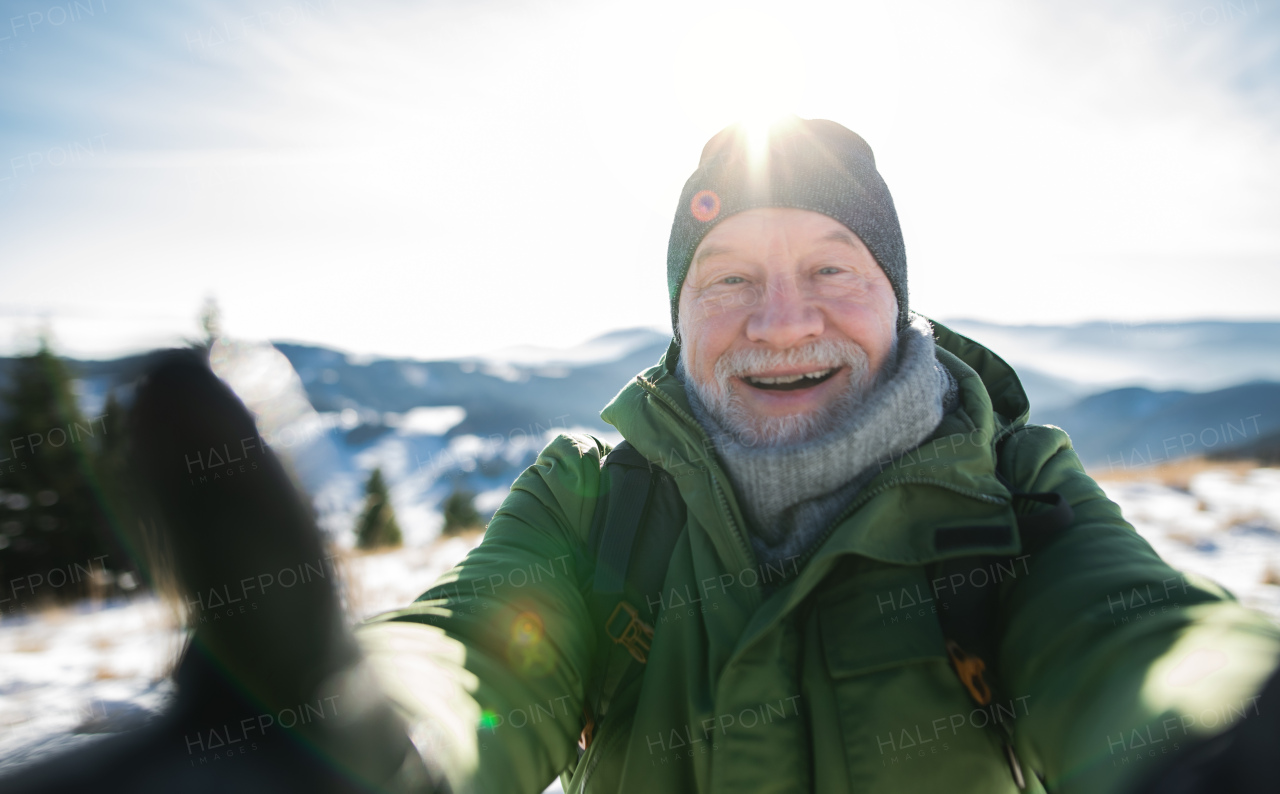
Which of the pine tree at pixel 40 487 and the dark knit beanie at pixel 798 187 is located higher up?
the dark knit beanie at pixel 798 187

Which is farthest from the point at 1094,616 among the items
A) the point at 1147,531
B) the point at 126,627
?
the point at 126,627

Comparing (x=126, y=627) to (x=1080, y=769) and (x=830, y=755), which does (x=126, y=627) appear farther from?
(x=1080, y=769)

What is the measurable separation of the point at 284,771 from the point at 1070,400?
9235 centimetres

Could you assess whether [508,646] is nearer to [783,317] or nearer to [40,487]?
[783,317]

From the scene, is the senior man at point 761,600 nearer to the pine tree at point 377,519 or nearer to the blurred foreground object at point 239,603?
the blurred foreground object at point 239,603

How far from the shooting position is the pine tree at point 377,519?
18.5m

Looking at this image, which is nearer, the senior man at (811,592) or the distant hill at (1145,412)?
the senior man at (811,592)

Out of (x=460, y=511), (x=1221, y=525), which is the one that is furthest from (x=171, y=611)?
(x=460, y=511)

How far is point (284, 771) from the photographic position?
A: 0.74 m

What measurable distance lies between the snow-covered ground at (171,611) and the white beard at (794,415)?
128cm

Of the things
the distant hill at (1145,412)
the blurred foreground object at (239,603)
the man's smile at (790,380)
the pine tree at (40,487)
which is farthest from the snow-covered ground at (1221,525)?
the distant hill at (1145,412)

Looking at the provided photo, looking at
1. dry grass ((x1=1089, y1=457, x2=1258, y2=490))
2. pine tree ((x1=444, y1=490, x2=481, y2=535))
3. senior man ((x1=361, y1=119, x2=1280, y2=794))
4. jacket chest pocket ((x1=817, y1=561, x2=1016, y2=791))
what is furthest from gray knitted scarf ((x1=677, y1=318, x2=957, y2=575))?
pine tree ((x1=444, y1=490, x2=481, y2=535))

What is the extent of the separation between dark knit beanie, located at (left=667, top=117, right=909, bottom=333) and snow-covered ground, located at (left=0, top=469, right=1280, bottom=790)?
1.77 m

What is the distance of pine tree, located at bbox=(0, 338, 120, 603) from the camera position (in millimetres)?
13023
